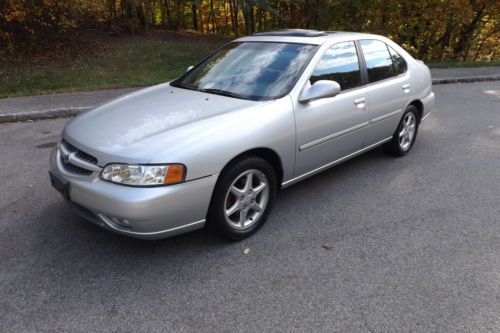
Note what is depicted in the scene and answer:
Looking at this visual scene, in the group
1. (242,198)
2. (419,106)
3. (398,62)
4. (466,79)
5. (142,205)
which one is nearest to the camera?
(142,205)

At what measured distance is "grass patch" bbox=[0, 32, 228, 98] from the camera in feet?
32.2

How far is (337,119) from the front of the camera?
12.6 ft

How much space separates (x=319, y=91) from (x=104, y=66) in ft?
31.7

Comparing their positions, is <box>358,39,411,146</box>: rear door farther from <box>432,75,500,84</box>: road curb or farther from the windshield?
<box>432,75,500,84</box>: road curb

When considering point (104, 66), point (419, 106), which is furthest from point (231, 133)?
point (104, 66)

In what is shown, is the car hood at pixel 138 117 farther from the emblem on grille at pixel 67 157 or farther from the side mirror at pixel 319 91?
the side mirror at pixel 319 91

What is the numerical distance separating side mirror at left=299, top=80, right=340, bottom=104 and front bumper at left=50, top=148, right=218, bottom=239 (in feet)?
3.77

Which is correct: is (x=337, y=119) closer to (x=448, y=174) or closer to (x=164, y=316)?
(x=448, y=174)

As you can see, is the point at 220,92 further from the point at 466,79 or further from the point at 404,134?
the point at 466,79

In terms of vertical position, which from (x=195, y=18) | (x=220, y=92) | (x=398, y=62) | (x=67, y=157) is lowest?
(x=67, y=157)

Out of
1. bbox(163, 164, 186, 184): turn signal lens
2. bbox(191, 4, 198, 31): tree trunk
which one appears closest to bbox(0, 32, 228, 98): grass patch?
bbox(191, 4, 198, 31): tree trunk

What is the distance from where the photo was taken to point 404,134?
16.9 feet

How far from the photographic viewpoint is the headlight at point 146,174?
8.73ft

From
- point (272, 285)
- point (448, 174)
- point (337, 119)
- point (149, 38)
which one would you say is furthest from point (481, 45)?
point (272, 285)
